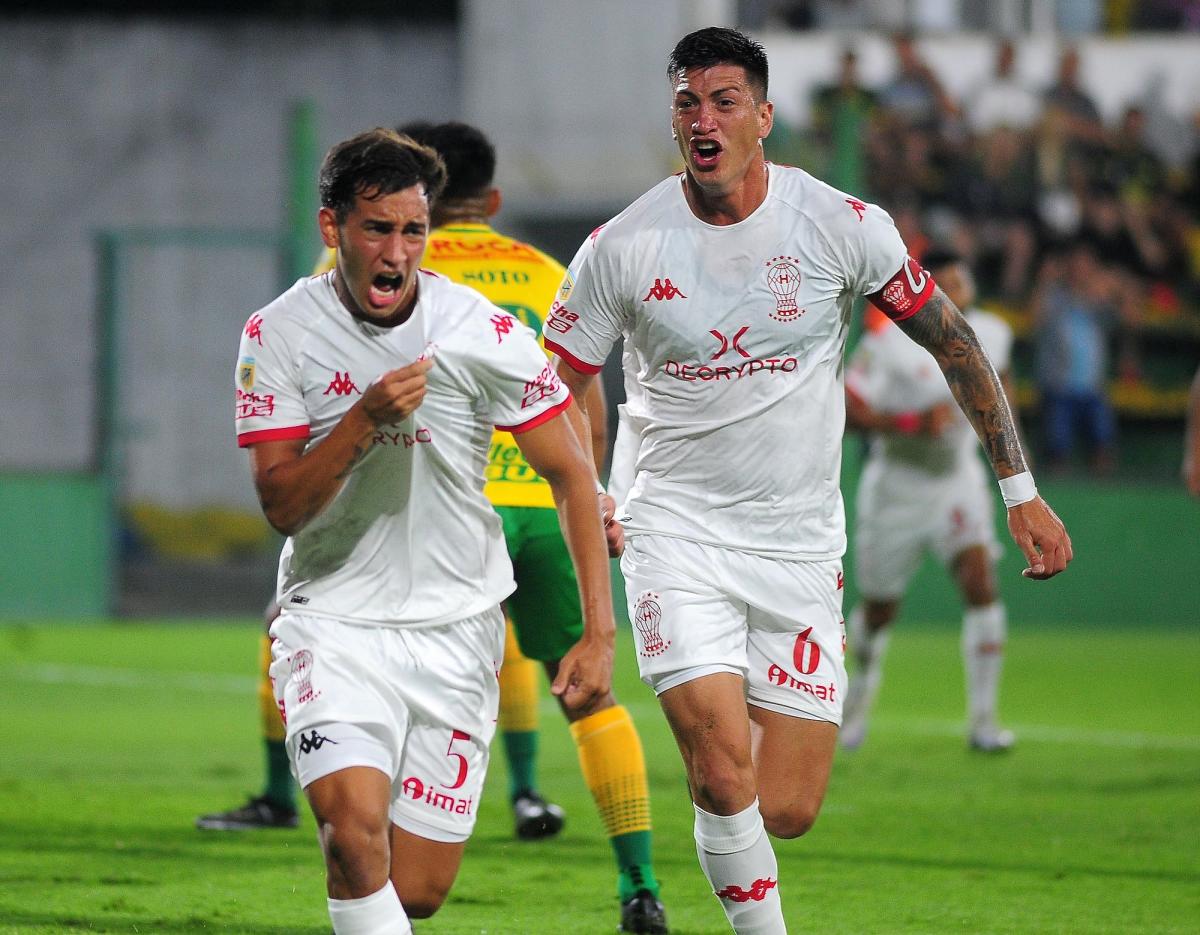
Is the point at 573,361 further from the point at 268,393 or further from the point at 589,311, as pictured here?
the point at 268,393

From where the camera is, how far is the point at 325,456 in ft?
13.0

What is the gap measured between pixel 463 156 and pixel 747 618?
2186 millimetres

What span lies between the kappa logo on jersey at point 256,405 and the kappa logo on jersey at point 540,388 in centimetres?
54

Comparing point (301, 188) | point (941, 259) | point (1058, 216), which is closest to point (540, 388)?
point (941, 259)

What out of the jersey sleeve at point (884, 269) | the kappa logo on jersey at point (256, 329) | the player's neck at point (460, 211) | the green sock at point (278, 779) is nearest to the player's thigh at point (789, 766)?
the jersey sleeve at point (884, 269)

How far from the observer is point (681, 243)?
474 centimetres

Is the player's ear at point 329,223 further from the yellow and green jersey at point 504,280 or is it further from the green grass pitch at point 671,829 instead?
the green grass pitch at point 671,829

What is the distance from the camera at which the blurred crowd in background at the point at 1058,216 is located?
15.8 meters

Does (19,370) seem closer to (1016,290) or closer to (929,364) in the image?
(1016,290)

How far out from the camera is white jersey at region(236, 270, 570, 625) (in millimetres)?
4156

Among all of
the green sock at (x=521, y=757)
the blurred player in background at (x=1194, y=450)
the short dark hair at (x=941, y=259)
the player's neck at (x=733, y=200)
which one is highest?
the player's neck at (x=733, y=200)

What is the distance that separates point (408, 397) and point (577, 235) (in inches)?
541

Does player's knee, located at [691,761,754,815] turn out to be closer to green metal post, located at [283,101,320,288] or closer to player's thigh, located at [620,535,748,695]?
player's thigh, located at [620,535,748,695]

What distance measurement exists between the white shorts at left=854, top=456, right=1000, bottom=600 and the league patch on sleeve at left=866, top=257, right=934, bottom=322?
4.87m
